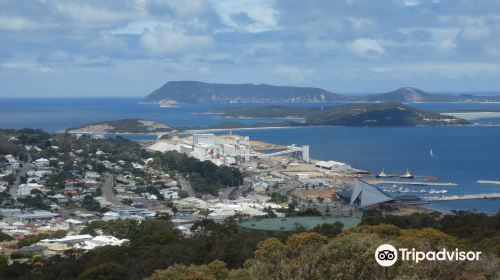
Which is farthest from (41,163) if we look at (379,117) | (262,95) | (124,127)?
(262,95)

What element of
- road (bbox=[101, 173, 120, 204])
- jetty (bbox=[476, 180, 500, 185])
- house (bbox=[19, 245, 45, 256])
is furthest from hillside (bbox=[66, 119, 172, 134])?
house (bbox=[19, 245, 45, 256])

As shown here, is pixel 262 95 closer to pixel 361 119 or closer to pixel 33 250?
pixel 361 119

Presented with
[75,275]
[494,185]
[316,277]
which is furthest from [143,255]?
[494,185]

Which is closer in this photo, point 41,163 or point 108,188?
point 108,188

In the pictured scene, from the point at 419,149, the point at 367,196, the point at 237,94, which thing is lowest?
the point at 419,149

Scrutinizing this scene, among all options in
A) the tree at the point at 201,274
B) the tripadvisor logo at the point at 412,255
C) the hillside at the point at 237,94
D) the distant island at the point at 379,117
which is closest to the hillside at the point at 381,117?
the distant island at the point at 379,117

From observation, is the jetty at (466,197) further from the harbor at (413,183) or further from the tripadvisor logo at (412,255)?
the tripadvisor logo at (412,255)

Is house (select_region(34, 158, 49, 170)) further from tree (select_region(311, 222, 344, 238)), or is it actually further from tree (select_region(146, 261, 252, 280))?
tree (select_region(146, 261, 252, 280))
